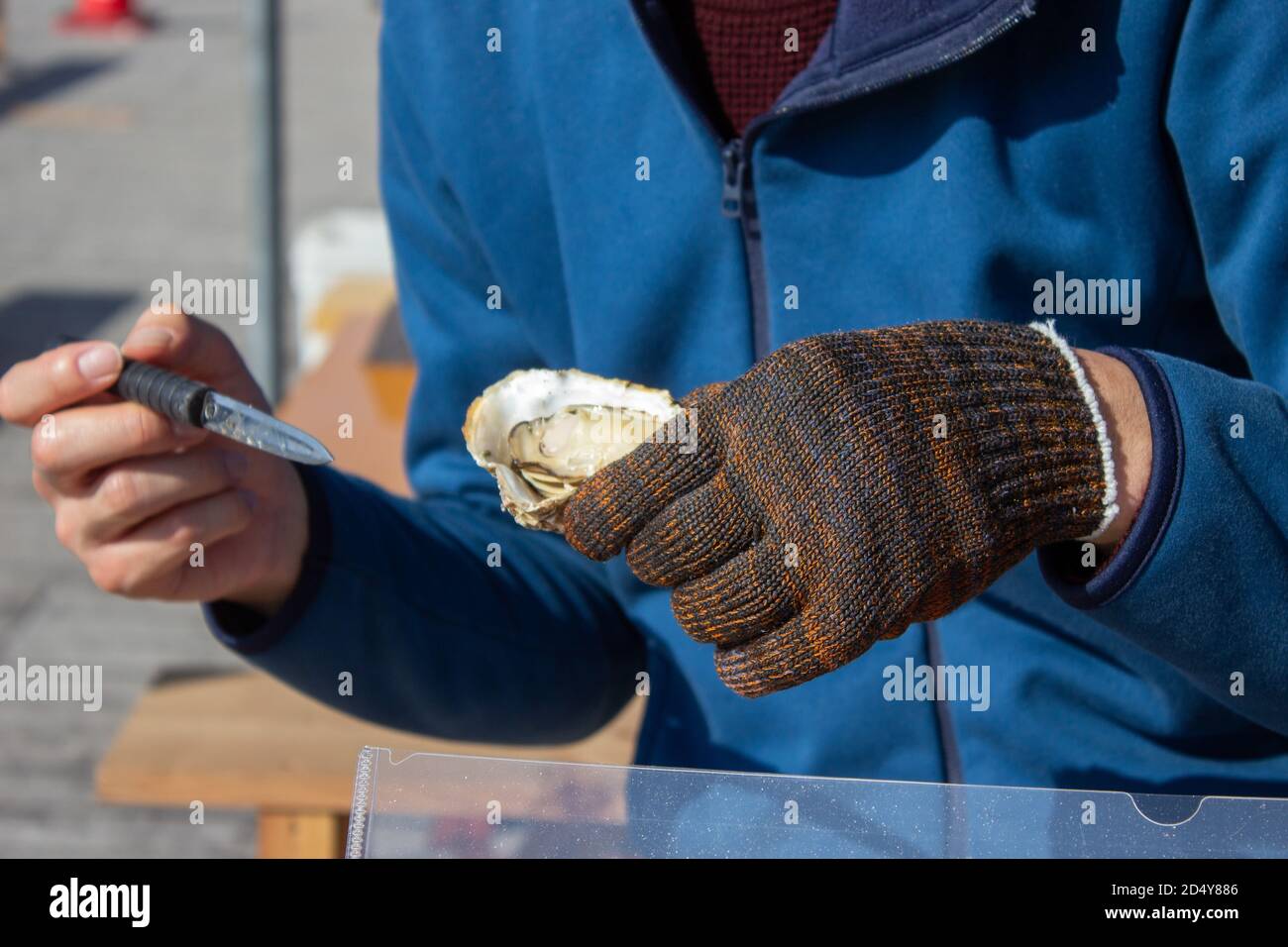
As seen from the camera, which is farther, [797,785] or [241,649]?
[241,649]

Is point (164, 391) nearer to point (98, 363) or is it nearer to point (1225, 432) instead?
point (98, 363)

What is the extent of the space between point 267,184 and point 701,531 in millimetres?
2566

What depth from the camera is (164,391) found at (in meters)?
1.17

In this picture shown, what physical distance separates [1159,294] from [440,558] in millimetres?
797

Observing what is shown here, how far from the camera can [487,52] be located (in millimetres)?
1426

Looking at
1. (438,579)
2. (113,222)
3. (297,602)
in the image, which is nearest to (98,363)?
(297,602)

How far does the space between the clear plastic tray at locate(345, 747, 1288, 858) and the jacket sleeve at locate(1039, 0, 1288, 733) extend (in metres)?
0.16

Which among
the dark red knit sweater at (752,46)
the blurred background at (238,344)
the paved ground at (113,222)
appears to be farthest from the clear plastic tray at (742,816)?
the paved ground at (113,222)

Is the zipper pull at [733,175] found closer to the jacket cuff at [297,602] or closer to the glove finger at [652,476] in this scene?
the glove finger at [652,476]

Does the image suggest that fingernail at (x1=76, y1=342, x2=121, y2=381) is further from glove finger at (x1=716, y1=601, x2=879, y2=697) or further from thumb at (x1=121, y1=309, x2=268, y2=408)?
glove finger at (x1=716, y1=601, x2=879, y2=697)

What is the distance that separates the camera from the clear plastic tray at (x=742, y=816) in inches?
37.8

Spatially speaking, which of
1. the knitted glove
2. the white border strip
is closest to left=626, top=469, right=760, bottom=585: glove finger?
the knitted glove
